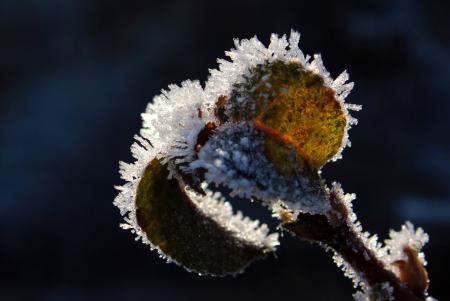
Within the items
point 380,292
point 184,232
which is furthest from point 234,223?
point 380,292

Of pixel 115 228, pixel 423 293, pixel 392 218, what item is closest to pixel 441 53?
pixel 392 218

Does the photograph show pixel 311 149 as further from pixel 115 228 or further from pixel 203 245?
pixel 115 228

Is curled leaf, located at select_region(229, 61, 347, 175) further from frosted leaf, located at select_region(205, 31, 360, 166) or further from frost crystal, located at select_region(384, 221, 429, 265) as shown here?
frost crystal, located at select_region(384, 221, 429, 265)

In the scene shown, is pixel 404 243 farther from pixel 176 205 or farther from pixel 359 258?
pixel 176 205

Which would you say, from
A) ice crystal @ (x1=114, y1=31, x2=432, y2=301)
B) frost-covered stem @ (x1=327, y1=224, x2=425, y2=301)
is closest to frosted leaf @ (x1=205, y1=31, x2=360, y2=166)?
ice crystal @ (x1=114, y1=31, x2=432, y2=301)

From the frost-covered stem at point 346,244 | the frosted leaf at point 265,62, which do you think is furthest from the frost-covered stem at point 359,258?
the frosted leaf at point 265,62
